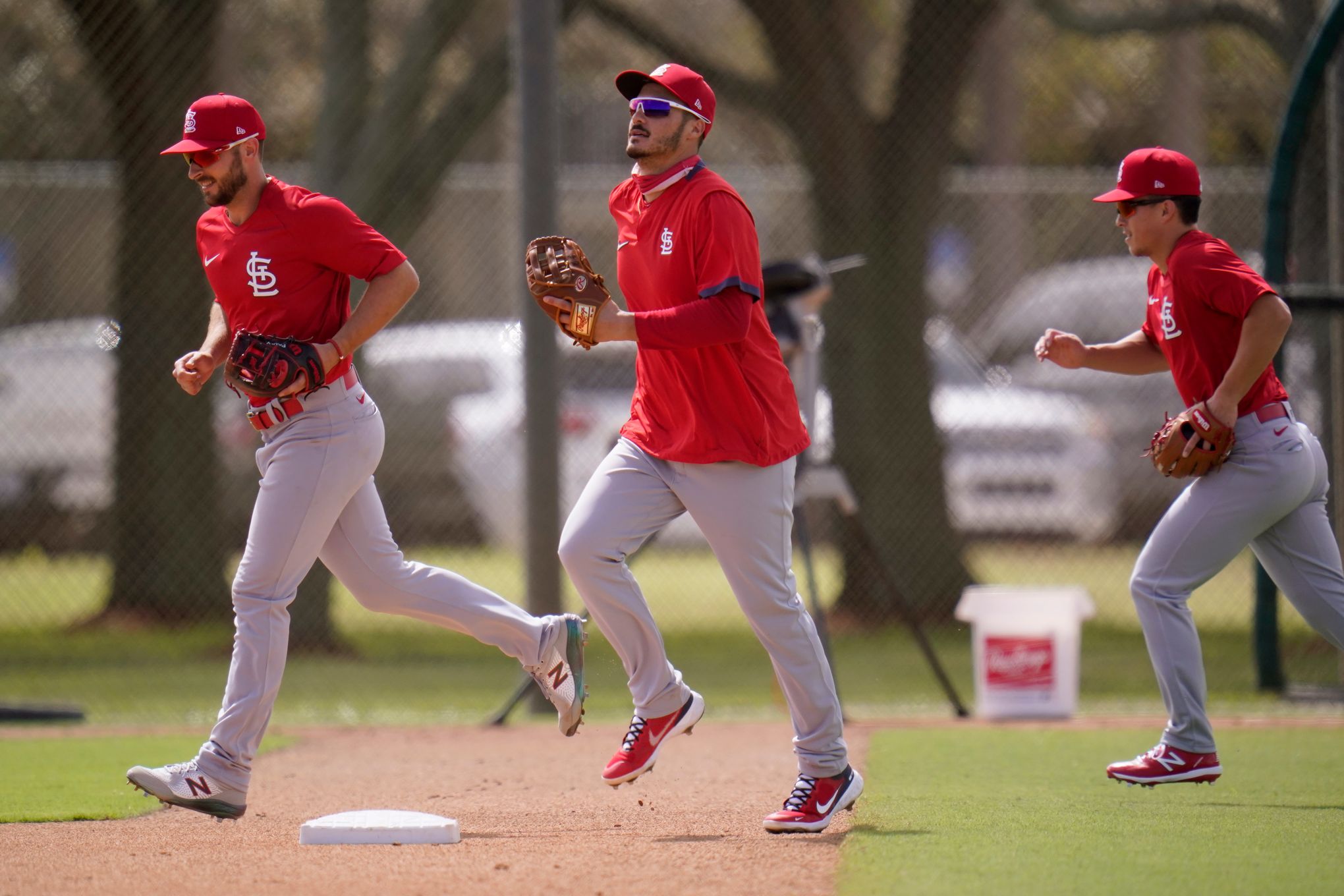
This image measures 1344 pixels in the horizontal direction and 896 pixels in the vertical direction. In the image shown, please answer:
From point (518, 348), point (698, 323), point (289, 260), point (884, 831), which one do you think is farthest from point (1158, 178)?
point (518, 348)

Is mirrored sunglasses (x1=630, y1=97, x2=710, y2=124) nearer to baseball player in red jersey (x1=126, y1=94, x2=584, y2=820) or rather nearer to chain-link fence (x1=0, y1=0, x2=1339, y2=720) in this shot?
baseball player in red jersey (x1=126, y1=94, x2=584, y2=820)

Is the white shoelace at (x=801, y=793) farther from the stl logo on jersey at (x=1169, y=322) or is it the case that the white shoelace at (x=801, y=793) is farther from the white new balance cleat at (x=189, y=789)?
the stl logo on jersey at (x=1169, y=322)

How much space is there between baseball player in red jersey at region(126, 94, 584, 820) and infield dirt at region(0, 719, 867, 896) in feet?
0.99

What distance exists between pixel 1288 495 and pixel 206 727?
4880 mm

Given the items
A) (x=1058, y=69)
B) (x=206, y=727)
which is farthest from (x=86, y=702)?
(x=1058, y=69)

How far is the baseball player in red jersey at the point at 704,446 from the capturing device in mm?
4656

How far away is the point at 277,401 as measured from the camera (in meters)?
4.85

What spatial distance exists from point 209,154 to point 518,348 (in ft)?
18.2

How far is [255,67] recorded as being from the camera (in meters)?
16.1

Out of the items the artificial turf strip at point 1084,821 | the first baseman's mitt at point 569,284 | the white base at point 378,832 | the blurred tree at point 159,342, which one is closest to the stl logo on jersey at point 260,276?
the first baseman's mitt at point 569,284

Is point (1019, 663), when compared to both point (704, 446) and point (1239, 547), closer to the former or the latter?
point (1239, 547)

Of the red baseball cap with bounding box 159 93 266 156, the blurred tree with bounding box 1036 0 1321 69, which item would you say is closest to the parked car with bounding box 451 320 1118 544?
the blurred tree with bounding box 1036 0 1321 69

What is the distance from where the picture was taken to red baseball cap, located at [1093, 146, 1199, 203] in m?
5.29

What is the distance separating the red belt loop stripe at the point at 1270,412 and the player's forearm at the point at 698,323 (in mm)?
1919
